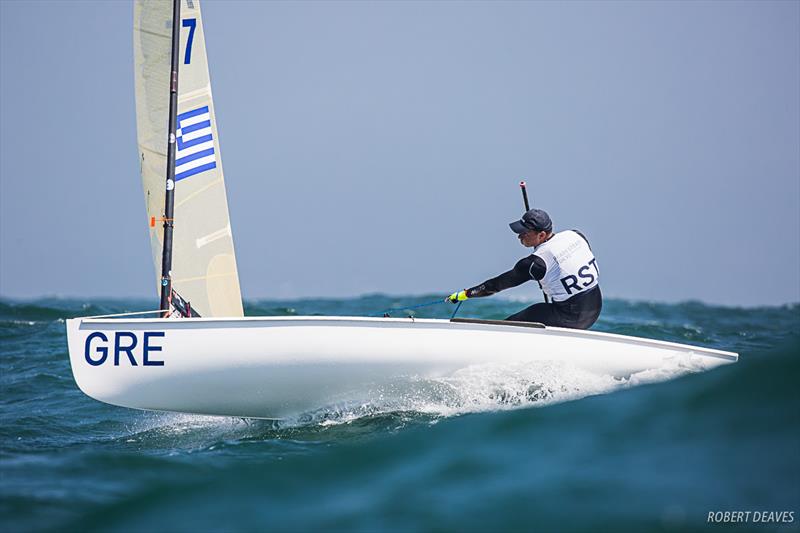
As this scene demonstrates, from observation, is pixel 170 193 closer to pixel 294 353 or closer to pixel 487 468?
pixel 294 353

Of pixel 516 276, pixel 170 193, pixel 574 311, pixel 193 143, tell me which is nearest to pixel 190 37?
pixel 193 143

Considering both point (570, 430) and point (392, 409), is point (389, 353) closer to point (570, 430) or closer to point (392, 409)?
point (392, 409)

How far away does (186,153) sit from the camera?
616cm

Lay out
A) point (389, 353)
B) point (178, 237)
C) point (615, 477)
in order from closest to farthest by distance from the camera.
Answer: point (615, 477)
point (389, 353)
point (178, 237)

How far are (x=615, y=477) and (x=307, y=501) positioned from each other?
1088mm

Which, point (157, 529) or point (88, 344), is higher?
point (88, 344)

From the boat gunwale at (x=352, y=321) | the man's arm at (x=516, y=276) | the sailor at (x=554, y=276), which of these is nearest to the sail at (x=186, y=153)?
the boat gunwale at (x=352, y=321)

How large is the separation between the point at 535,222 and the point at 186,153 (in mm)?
2630

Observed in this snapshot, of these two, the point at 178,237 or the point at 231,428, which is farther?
the point at 178,237

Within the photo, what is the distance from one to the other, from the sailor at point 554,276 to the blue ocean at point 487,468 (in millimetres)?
664

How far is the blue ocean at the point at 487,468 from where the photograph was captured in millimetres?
2697

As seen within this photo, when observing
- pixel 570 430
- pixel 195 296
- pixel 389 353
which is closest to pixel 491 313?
pixel 195 296

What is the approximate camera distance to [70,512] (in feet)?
11.0

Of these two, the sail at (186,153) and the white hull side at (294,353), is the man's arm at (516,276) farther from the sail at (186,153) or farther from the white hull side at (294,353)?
the sail at (186,153)
